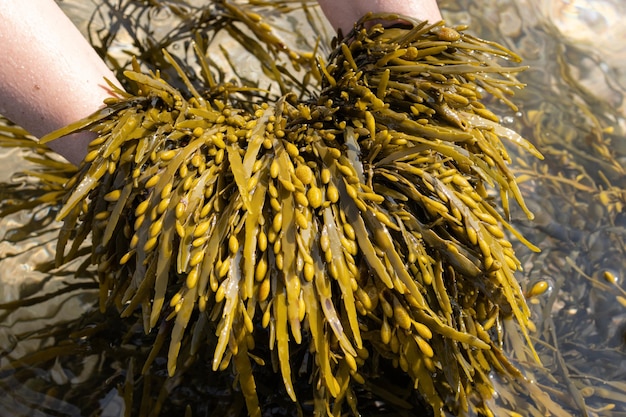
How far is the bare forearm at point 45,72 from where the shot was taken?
158cm

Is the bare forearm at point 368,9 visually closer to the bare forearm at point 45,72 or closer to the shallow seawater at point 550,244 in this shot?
Answer: the shallow seawater at point 550,244

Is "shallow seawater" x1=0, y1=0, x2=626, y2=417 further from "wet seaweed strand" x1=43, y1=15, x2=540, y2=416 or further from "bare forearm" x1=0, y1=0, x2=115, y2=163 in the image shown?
"bare forearm" x1=0, y1=0, x2=115, y2=163

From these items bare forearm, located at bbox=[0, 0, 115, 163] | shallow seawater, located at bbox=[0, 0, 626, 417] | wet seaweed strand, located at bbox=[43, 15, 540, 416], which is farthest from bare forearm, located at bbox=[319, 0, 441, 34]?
bare forearm, located at bbox=[0, 0, 115, 163]

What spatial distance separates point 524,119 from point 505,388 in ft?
4.57

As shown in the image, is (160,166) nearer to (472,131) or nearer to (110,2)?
(472,131)

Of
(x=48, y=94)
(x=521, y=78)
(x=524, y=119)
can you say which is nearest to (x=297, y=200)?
(x=48, y=94)

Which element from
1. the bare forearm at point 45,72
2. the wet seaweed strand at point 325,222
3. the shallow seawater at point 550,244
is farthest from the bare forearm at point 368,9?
the bare forearm at point 45,72

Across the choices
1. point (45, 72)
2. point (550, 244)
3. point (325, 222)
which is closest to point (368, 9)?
point (325, 222)

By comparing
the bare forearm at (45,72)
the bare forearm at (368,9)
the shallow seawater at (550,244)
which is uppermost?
the bare forearm at (45,72)

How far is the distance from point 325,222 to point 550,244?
128 cm

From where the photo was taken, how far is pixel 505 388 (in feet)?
6.25

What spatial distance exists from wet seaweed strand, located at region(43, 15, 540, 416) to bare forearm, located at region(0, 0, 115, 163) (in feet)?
0.33

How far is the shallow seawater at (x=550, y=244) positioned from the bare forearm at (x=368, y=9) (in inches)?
26.9

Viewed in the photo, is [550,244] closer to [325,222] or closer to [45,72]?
[325,222]
